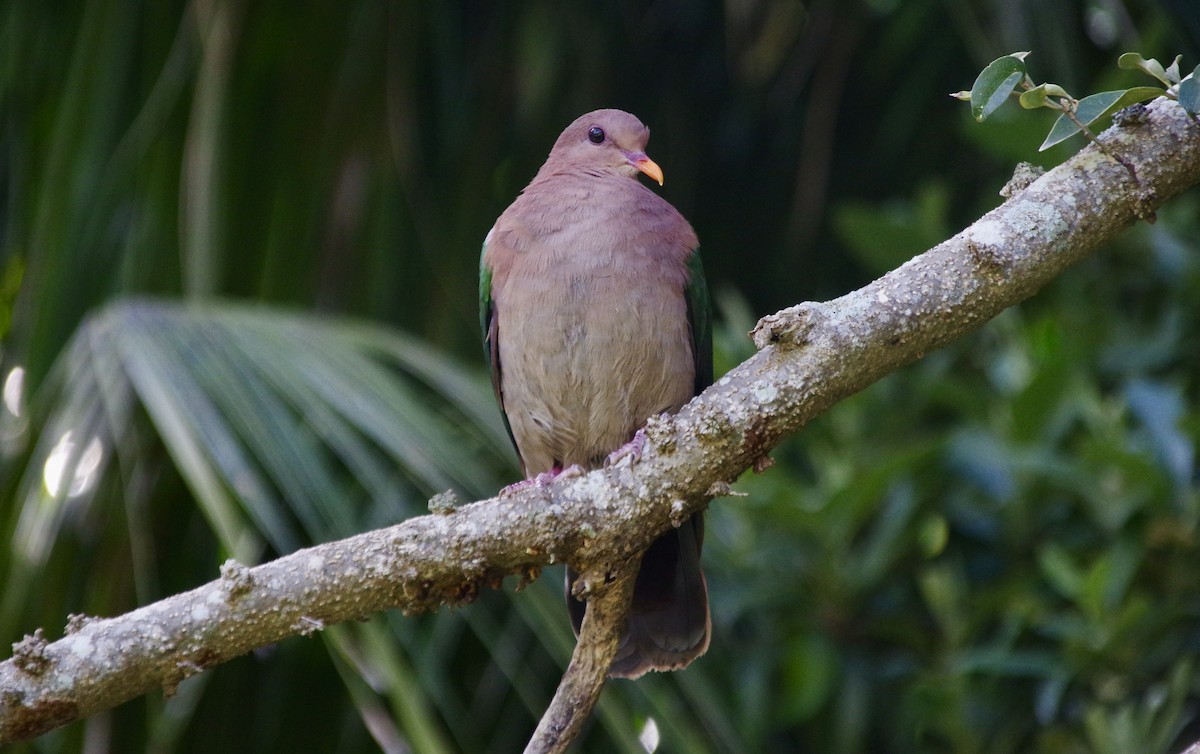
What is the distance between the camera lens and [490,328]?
3.35 metres

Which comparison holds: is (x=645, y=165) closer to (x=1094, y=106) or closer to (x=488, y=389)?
(x=488, y=389)

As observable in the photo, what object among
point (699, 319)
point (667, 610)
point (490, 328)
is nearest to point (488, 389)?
point (490, 328)

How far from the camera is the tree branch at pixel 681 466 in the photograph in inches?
81.0

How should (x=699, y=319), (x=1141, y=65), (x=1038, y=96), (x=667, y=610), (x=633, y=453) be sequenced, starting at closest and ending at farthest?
(x=1141, y=65), (x=1038, y=96), (x=633, y=453), (x=667, y=610), (x=699, y=319)

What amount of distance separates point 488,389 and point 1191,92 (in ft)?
5.77

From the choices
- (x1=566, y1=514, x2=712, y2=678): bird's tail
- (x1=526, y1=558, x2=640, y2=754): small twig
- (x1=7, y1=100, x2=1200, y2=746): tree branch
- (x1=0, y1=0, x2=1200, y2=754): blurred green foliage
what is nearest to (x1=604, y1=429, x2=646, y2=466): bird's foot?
(x1=7, y1=100, x2=1200, y2=746): tree branch

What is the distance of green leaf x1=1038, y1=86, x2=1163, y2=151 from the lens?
2.01 metres

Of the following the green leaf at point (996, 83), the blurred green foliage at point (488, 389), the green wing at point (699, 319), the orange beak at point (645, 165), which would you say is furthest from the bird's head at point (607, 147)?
the green leaf at point (996, 83)

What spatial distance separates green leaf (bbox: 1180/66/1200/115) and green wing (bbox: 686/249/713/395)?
4.55 feet

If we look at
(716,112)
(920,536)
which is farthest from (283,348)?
(716,112)

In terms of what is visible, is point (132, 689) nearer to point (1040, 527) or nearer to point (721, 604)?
point (721, 604)

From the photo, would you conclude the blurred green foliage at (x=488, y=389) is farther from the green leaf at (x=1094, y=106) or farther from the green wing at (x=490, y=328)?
the green leaf at (x=1094, y=106)

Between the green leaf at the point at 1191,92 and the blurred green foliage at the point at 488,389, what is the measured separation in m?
0.58

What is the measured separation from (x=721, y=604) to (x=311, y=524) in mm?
1225
